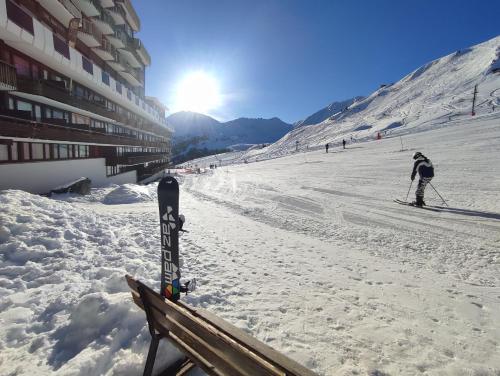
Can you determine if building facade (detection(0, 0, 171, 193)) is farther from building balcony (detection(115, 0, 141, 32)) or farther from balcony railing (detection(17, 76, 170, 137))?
building balcony (detection(115, 0, 141, 32))

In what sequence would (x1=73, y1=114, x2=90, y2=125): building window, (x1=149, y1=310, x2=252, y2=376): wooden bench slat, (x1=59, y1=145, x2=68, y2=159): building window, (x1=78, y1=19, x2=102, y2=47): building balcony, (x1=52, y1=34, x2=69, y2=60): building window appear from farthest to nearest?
(x1=78, y1=19, x2=102, y2=47): building balcony
(x1=73, y1=114, x2=90, y2=125): building window
(x1=59, y1=145, x2=68, y2=159): building window
(x1=52, y1=34, x2=69, y2=60): building window
(x1=149, y1=310, x2=252, y2=376): wooden bench slat

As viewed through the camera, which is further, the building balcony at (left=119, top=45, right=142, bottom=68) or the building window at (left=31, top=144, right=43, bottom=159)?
the building balcony at (left=119, top=45, right=142, bottom=68)

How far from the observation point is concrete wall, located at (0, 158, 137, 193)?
1391cm

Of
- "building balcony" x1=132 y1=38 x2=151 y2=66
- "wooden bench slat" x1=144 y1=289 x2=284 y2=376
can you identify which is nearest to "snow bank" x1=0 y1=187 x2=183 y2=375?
"wooden bench slat" x1=144 y1=289 x2=284 y2=376

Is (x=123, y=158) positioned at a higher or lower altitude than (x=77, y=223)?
higher

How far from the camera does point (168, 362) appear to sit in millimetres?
3408

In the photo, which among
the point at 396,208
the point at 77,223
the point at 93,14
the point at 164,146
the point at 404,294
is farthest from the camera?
the point at 164,146

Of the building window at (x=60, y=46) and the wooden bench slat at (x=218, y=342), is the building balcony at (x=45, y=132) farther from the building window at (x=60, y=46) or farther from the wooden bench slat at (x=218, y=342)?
the wooden bench slat at (x=218, y=342)

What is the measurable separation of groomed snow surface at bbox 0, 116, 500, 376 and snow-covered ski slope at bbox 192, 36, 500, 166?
49.3 meters

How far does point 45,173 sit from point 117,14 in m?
27.1

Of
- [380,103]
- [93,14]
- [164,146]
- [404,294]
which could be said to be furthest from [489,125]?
[380,103]

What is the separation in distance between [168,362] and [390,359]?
2947 millimetres

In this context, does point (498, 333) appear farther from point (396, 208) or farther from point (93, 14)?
point (93, 14)

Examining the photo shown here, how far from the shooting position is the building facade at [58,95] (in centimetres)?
1356
